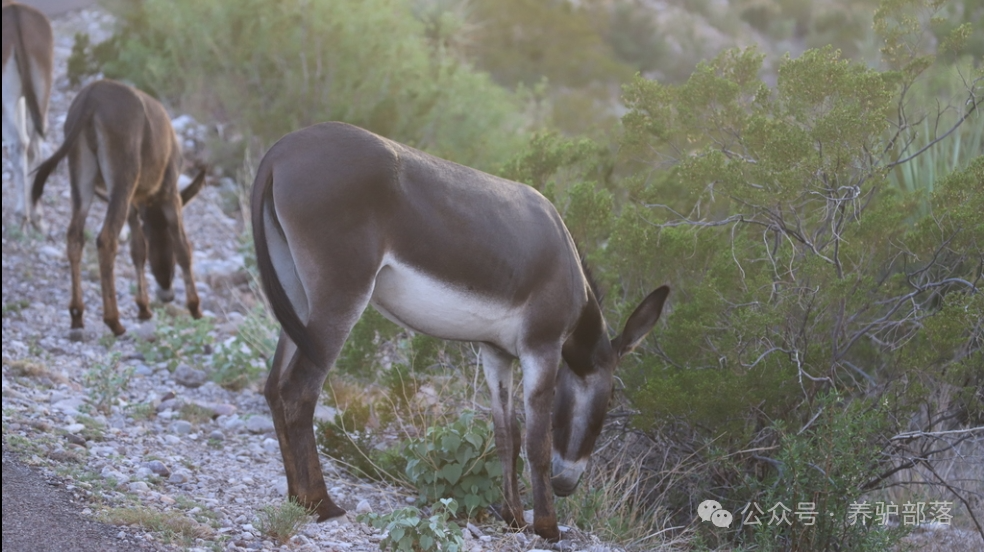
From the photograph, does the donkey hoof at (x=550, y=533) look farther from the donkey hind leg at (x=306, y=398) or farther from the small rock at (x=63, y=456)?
the small rock at (x=63, y=456)

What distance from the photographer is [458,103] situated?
1212cm

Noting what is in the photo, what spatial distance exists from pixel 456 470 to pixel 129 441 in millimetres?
1870

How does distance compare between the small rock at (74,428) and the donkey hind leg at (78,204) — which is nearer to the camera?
the small rock at (74,428)

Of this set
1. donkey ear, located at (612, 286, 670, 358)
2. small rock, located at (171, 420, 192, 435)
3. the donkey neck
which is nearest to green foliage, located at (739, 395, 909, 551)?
donkey ear, located at (612, 286, 670, 358)

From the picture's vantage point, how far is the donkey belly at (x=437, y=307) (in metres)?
4.29

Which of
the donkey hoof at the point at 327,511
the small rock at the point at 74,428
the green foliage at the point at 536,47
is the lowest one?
the small rock at the point at 74,428

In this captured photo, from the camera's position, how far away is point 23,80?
29.6 feet

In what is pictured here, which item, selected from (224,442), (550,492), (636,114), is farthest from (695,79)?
(224,442)

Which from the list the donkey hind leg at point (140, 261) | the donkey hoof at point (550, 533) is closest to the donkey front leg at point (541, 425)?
the donkey hoof at point (550, 533)

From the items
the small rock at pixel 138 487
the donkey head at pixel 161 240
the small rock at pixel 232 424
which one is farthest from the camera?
the donkey head at pixel 161 240

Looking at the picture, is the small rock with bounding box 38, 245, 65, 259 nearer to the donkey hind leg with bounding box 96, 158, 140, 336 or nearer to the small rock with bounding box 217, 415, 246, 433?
the donkey hind leg with bounding box 96, 158, 140, 336

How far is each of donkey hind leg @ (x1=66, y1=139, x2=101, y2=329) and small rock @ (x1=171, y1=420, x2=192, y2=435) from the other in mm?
2075

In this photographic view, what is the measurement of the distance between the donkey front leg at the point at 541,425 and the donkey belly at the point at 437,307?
0.21m

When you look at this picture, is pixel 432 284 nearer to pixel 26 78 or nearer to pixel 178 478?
pixel 178 478
